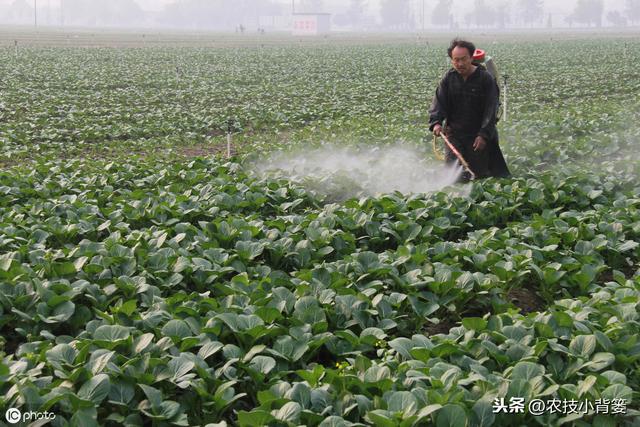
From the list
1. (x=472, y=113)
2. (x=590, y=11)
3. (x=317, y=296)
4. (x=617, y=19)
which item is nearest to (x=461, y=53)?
(x=472, y=113)

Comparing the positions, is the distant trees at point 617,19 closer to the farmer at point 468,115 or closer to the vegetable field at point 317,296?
the vegetable field at point 317,296

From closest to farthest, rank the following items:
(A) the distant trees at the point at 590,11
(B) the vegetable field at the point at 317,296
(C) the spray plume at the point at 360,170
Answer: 1. (B) the vegetable field at the point at 317,296
2. (C) the spray plume at the point at 360,170
3. (A) the distant trees at the point at 590,11

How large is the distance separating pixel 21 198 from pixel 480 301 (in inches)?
203

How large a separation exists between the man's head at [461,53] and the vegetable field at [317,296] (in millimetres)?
1329

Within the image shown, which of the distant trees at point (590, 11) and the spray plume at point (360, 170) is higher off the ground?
the distant trees at point (590, 11)

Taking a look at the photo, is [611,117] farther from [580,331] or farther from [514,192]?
[580,331]

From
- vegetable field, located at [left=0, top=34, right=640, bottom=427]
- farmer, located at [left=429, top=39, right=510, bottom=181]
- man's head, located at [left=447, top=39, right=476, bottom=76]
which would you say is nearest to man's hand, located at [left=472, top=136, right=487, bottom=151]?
farmer, located at [left=429, top=39, right=510, bottom=181]

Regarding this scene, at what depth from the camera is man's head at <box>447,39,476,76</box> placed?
7.71m

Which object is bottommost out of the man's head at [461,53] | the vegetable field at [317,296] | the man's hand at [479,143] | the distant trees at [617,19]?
the vegetable field at [317,296]

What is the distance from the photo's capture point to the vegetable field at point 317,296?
3.45 meters

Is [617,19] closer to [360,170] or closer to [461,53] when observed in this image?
[360,170]

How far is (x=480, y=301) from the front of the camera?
5.12 meters

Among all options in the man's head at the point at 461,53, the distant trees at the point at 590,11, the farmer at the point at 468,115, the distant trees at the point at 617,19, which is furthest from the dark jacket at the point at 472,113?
the distant trees at the point at 617,19

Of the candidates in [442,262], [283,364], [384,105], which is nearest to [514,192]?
[442,262]
